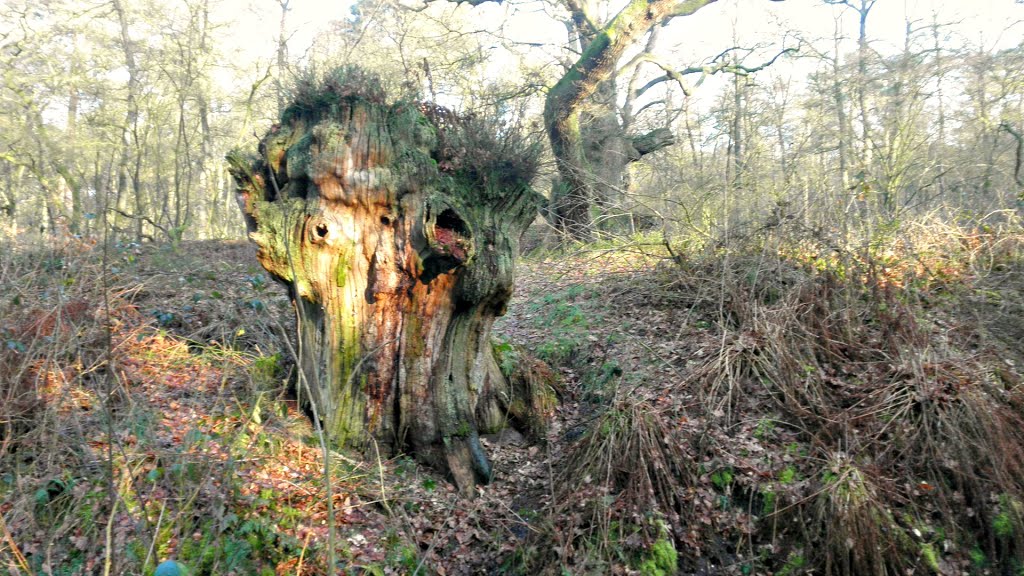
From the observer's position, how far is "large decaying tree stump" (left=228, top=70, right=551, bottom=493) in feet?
16.2

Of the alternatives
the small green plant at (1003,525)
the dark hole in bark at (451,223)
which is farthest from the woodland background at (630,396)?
the dark hole in bark at (451,223)

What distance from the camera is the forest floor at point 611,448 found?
4.16 m

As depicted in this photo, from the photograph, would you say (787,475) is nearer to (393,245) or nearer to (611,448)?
(611,448)

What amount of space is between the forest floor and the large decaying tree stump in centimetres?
A: 48

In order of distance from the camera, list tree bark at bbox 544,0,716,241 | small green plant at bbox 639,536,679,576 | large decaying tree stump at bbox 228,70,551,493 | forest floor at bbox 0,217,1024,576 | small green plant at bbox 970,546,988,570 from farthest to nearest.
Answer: tree bark at bbox 544,0,716,241 < large decaying tree stump at bbox 228,70,551,493 < small green plant at bbox 970,546,988,570 < small green plant at bbox 639,536,679,576 < forest floor at bbox 0,217,1024,576

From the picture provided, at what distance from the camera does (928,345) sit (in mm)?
5918

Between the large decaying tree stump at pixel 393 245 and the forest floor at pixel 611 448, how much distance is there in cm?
48

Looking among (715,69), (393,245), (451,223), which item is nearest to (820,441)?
(451,223)

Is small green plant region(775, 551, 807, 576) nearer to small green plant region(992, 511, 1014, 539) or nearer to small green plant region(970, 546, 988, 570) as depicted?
small green plant region(970, 546, 988, 570)

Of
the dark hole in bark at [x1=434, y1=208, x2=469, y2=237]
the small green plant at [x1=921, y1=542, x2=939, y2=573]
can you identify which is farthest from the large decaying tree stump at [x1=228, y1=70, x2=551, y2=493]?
the small green plant at [x1=921, y1=542, x2=939, y2=573]

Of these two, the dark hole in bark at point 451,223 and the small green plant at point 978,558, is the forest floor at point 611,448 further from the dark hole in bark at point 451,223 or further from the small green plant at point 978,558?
the dark hole in bark at point 451,223

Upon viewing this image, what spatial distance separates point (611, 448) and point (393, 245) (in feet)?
8.13

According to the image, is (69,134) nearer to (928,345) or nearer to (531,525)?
(531,525)

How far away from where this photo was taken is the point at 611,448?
507 centimetres
